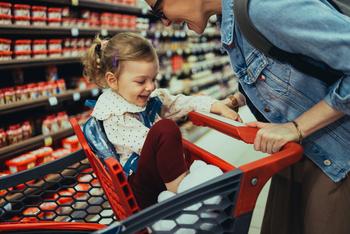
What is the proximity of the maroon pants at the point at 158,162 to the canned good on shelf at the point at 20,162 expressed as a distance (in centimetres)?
167

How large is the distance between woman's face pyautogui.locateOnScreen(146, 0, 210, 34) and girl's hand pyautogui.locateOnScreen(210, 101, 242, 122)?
41 centimetres

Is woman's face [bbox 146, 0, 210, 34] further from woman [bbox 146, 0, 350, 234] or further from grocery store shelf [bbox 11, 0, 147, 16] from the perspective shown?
grocery store shelf [bbox 11, 0, 147, 16]

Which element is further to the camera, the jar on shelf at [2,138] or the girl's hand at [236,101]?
the jar on shelf at [2,138]

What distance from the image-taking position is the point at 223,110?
4.99ft

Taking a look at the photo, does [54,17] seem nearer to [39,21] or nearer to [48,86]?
[39,21]

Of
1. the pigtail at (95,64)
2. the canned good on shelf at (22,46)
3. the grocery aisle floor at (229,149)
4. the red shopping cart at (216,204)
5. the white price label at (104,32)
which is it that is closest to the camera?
the red shopping cart at (216,204)

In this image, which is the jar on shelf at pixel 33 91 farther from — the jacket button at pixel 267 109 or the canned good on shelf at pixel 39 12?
the jacket button at pixel 267 109

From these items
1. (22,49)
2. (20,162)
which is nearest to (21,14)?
(22,49)

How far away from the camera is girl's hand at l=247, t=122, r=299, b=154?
39.4 inches

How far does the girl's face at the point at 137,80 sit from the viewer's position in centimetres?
156

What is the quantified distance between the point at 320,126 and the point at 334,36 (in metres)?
0.24

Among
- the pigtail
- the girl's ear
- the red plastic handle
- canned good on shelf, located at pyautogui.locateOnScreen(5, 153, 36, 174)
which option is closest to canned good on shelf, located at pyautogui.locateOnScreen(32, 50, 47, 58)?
canned good on shelf, located at pyautogui.locateOnScreen(5, 153, 36, 174)

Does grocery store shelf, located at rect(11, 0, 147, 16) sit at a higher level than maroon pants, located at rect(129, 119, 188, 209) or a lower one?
A: higher

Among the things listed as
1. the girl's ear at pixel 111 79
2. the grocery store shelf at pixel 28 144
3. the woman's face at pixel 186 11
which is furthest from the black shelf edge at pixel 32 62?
the woman's face at pixel 186 11
